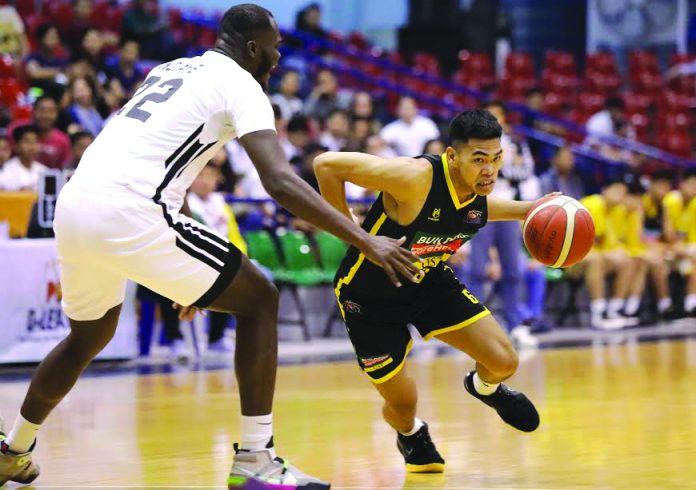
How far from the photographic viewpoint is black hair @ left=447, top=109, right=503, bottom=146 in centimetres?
527

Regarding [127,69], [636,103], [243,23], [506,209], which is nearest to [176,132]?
[243,23]

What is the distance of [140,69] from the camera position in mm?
14508

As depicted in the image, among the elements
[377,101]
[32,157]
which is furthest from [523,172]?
[377,101]

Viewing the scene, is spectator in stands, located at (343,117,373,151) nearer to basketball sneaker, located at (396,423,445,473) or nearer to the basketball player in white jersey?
basketball sneaker, located at (396,423,445,473)

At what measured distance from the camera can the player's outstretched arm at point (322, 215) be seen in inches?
165

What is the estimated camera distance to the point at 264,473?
441 cm

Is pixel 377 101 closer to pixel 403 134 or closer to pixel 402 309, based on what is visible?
pixel 403 134

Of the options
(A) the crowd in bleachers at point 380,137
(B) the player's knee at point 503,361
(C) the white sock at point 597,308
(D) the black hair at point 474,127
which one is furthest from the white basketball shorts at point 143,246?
(C) the white sock at point 597,308

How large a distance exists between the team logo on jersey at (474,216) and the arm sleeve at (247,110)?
4.50ft

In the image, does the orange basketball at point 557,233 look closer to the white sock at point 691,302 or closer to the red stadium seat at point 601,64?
the white sock at point 691,302

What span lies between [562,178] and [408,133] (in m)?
1.81

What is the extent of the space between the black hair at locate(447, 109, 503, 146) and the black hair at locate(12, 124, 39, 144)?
6.19 meters

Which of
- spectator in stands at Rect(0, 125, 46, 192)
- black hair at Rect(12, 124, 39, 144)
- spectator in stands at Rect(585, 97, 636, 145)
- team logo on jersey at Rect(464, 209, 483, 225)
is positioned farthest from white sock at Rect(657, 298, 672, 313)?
team logo on jersey at Rect(464, 209, 483, 225)

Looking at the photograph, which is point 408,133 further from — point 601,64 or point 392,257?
point 392,257
